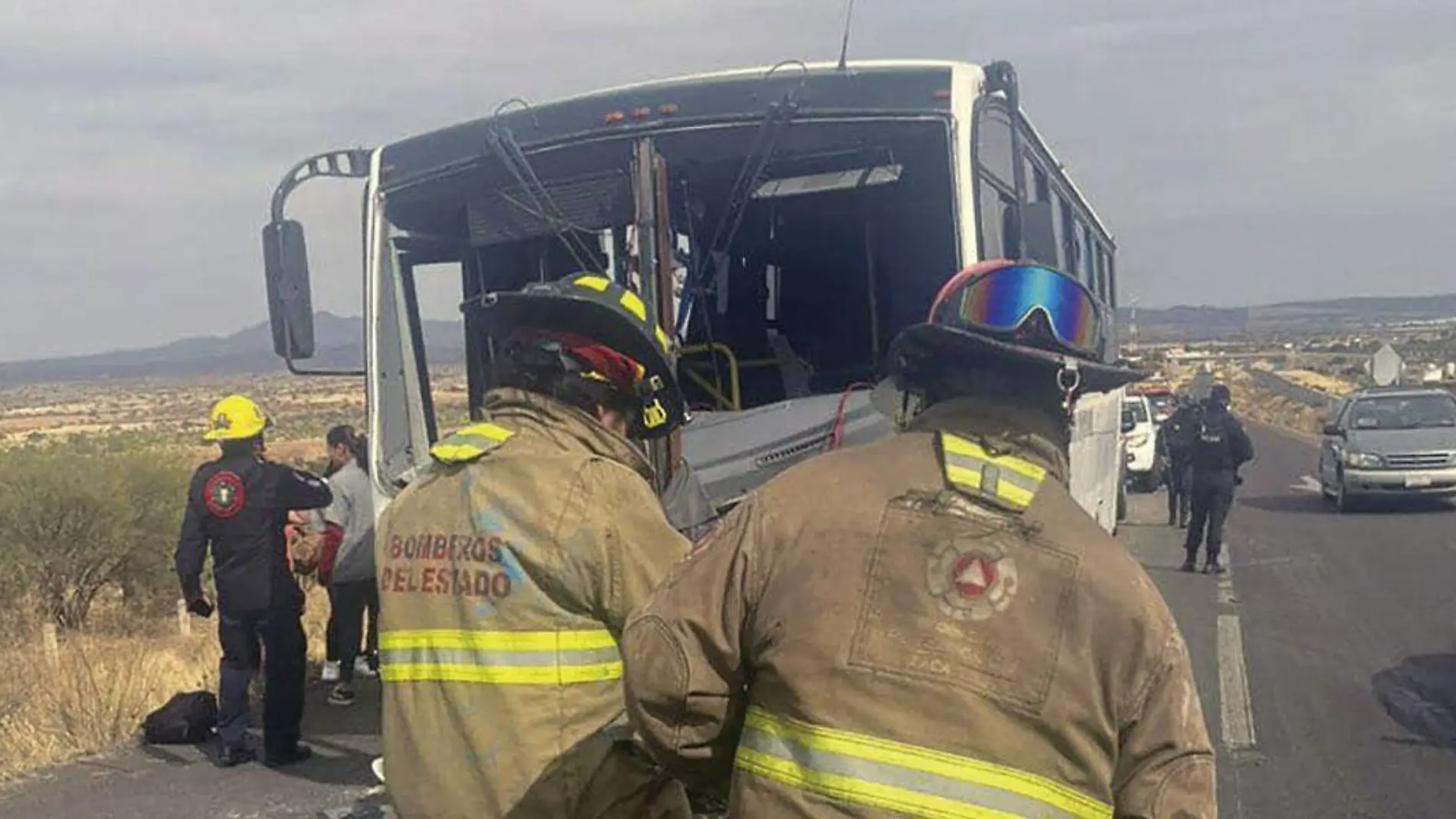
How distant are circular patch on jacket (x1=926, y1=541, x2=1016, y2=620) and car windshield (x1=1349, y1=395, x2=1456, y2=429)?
68.3 feet

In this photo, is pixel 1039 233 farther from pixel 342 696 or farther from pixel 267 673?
pixel 342 696

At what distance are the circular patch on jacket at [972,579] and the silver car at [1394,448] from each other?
19.9 m

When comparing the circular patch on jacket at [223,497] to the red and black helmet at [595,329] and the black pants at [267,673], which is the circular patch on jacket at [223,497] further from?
the red and black helmet at [595,329]

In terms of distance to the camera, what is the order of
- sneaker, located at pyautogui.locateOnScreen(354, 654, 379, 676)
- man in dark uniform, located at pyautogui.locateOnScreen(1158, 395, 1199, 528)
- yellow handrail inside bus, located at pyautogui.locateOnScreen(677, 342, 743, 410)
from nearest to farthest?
yellow handrail inside bus, located at pyautogui.locateOnScreen(677, 342, 743, 410) < sneaker, located at pyautogui.locateOnScreen(354, 654, 379, 676) < man in dark uniform, located at pyautogui.locateOnScreen(1158, 395, 1199, 528)

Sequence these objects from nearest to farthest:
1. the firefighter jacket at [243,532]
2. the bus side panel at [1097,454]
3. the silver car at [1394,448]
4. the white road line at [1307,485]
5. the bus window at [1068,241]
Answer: the bus side panel at [1097,454] < the firefighter jacket at [243,532] < the bus window at [1068,241] < the silver car at [1394,448] < the white road line at [1307,485]

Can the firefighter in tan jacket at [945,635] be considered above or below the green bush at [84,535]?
above

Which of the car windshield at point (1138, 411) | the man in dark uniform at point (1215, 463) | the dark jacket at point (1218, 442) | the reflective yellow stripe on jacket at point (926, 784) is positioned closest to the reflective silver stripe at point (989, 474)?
the reflective yellow stripe on jacket at point (926, 784)

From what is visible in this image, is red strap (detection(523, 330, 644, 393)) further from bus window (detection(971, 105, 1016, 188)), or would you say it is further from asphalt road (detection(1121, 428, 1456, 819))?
asphalt road (detection(1121, 428, 1456, 819))

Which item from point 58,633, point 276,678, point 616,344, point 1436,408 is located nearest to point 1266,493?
point 1436,408

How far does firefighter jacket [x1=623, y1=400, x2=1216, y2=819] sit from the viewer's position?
2.06 m

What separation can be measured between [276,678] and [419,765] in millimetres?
5567

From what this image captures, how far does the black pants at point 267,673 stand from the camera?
26.6ft

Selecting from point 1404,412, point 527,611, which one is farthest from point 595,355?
point 1404,412

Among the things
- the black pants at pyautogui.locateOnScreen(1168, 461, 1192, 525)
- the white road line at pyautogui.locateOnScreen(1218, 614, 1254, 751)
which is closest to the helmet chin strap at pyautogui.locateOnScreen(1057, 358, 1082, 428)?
the white road line at pyautogui.locateOnScreen(1218, 614, 1254, 751)
